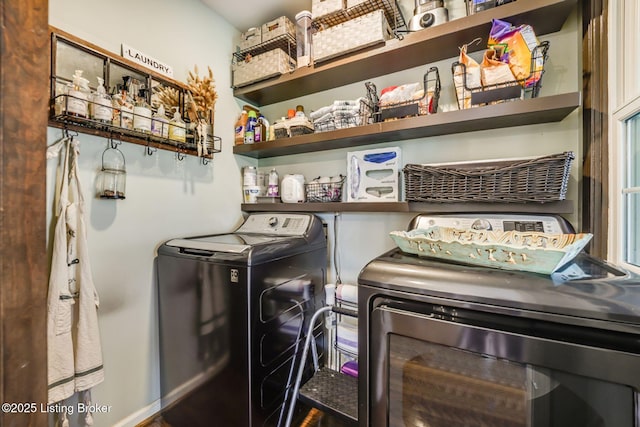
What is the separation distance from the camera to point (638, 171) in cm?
93

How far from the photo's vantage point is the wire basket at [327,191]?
1.75 metres

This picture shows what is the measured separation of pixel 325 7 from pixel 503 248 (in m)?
1.59

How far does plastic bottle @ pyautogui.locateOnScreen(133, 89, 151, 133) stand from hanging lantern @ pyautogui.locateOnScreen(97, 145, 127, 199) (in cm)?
17

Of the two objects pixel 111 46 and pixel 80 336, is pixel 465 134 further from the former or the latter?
pixel 80 336

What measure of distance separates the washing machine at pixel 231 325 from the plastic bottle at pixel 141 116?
0.61 metres

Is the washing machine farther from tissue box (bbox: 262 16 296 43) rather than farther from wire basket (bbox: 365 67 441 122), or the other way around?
tissue box (bbox: 262 16 296 43)

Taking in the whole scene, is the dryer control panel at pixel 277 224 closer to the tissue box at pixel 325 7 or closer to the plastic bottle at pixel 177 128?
the plastic bottle at pixel 177 128

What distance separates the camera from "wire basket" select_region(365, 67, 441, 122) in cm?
136

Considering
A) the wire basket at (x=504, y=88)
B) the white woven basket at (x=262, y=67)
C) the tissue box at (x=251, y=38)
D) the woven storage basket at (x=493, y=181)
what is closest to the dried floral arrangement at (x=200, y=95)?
the white woven basket at (x=262, y=67)

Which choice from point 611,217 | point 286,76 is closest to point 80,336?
point 286,76

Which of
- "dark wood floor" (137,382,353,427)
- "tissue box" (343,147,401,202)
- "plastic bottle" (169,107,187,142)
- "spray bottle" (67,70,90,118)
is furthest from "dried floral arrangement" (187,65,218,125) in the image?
"dark wood floor" (137,382,353,427)

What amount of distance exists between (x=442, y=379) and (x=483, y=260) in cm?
36

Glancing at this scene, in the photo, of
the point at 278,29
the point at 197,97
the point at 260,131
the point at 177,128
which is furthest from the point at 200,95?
the point at 278,29

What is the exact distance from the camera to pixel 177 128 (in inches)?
60.1
